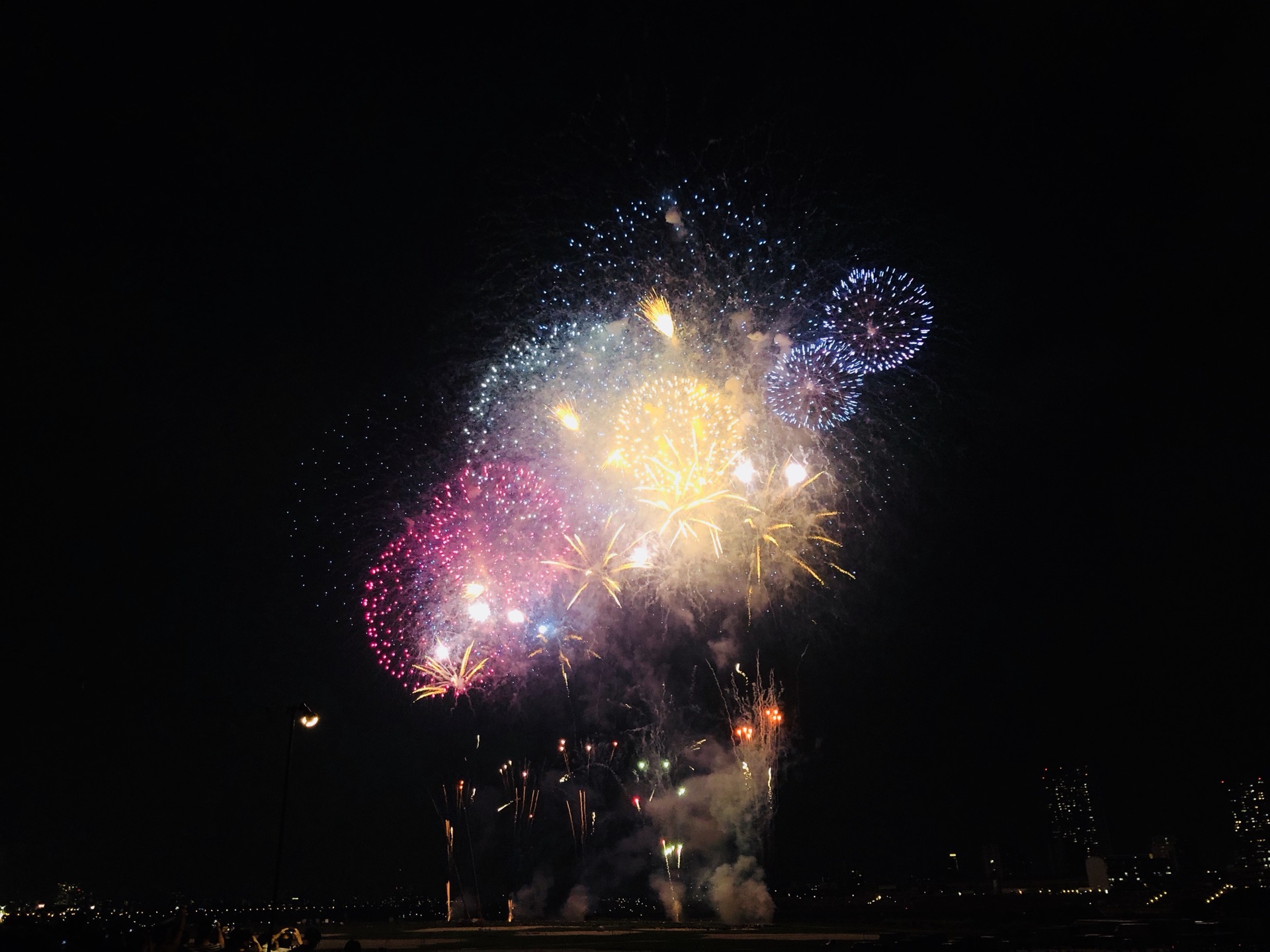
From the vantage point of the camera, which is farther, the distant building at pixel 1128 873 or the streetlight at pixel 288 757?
the distant building at pixel 1128 873

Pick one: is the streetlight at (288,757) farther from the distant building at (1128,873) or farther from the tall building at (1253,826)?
the tall building at (1253,826)

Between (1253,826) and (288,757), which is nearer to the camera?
(288,757)

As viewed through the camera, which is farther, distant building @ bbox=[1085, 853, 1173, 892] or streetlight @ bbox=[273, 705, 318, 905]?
distant building @ bbox=[1085, 853, 1173, 892]

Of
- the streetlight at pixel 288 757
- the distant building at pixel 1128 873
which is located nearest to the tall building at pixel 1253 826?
the distant building at pixel 1128 873

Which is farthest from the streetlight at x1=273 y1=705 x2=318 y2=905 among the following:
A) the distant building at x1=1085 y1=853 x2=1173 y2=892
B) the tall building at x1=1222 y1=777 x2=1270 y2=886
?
the tall building at x1=1222 y1=777 x2=1270 y2=886

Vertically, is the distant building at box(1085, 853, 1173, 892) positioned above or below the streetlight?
below

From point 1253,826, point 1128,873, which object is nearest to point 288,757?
point 1128,873

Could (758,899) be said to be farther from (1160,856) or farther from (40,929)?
(1160,856)

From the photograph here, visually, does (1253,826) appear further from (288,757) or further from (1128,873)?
(288,757)

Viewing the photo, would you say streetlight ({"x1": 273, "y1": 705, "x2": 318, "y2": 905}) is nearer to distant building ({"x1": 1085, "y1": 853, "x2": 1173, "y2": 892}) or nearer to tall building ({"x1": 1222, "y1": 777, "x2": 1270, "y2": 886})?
distant building ({"x1": 1085, "y1": 853, "x2": 1173, "y2": 892})

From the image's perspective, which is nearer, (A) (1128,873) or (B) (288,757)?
(B) (288,757)

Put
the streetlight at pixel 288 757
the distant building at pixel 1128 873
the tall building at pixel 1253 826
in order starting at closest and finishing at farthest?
the streetlight at pixel 288 757
the distant building at pixel 1128 873
the tall building at pixel 1253 826
